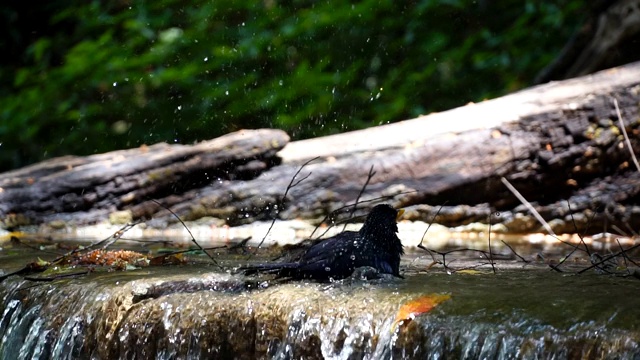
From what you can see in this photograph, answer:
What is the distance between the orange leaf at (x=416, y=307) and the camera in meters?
2.74

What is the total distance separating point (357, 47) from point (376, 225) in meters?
7.57

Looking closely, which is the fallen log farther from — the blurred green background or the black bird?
the blurred green background

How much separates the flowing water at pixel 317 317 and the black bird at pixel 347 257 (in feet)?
0.31

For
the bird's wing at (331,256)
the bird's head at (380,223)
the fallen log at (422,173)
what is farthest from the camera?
the fallen log at (422,173)

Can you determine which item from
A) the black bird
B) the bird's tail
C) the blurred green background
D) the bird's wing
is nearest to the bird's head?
the black bird

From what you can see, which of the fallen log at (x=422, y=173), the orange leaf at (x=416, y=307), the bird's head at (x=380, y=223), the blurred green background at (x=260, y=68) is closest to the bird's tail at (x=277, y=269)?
the bird's head at (x=380, y=223)

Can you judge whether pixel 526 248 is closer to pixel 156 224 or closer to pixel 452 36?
pixel 156 224

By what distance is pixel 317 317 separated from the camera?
9.53ft

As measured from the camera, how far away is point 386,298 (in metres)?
2.92

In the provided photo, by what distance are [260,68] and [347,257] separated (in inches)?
313

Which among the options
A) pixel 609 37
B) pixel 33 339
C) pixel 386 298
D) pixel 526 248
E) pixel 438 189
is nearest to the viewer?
Result: pixel 386 298

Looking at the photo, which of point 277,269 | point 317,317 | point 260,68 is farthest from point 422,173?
point 260,68

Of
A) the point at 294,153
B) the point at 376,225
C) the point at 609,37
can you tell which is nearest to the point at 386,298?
the point at 376,225

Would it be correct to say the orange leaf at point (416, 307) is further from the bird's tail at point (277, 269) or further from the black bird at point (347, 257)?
the bird's tail at point (277, 269)
